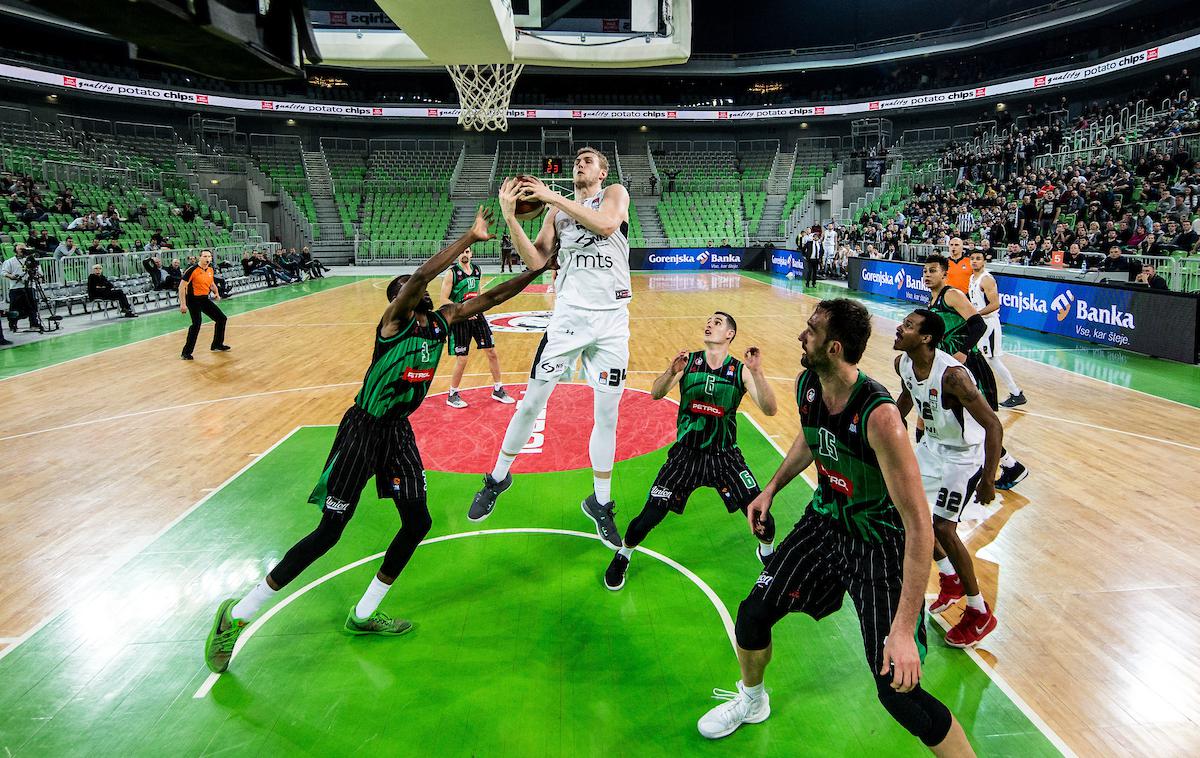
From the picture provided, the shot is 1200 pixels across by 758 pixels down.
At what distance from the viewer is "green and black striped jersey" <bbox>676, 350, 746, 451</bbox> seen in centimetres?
481

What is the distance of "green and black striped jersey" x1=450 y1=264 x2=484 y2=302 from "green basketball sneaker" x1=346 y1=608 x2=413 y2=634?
545cm

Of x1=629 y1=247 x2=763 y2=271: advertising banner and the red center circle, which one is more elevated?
x1=629 y1=247 x2=763 y2=271: advertising banner

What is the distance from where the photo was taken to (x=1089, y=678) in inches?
155

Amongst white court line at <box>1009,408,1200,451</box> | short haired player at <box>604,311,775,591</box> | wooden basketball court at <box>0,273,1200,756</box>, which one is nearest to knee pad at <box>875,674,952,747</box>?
wooden basketball court at <box>0,273,1200,756</box>

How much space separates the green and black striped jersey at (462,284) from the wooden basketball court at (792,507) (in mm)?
1958

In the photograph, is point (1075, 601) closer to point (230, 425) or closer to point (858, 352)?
point (858, 352)

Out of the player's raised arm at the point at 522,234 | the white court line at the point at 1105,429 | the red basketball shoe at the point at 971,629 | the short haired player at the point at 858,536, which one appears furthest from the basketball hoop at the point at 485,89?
the white court line at the point at 1105,429

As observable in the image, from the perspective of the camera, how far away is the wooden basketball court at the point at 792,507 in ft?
13.0

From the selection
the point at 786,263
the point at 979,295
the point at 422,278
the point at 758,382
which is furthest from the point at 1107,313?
the point at 786,263

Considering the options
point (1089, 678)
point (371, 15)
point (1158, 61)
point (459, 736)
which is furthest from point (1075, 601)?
point (1158, 61)

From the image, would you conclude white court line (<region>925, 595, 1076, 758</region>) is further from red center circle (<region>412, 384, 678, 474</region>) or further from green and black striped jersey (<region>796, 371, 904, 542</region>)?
red center circle (<region>412, 384, 678, 474</region>)

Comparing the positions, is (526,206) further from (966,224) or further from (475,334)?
(966,224)

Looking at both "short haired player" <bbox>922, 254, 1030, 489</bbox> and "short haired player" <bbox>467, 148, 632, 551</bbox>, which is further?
"short haired player" <bbox>922, 254, 1030, 489</bbox>

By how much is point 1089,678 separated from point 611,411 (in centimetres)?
315
